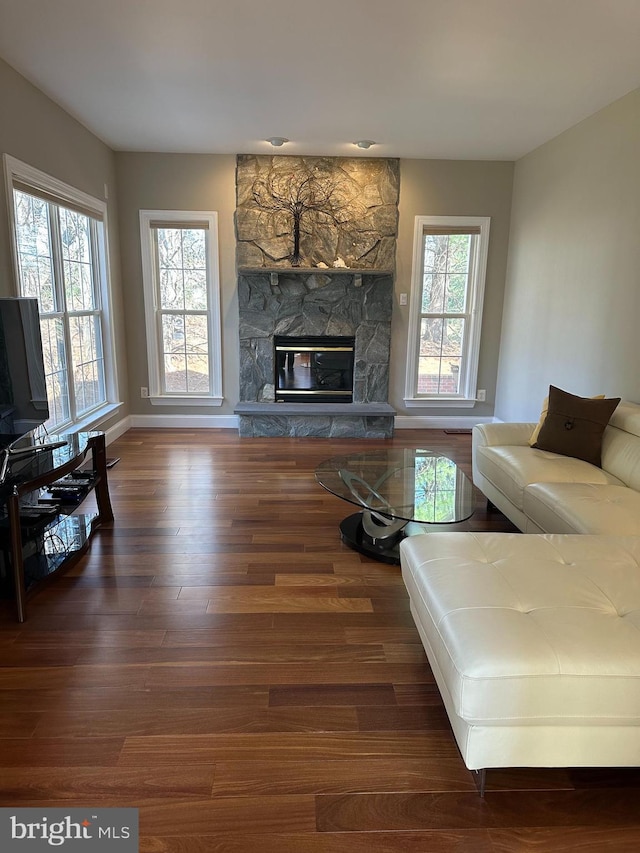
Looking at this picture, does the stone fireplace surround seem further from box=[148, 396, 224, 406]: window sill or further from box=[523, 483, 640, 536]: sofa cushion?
box=[523, 483, 640, 536]: sofa cushion

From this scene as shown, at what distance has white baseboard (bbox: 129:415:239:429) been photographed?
18.4 ft

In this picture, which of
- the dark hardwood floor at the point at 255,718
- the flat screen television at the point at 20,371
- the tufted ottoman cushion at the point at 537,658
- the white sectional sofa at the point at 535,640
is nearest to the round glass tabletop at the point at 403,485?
the dark hardwood floor at the point at 255,718

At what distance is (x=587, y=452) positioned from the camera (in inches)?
124

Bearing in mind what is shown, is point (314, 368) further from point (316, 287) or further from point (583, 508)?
point (583, 508)

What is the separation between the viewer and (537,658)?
1.40 metres

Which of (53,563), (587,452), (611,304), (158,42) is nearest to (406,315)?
(611,304)

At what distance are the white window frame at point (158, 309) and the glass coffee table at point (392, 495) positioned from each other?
2.56 m

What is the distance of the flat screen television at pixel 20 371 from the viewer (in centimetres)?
255

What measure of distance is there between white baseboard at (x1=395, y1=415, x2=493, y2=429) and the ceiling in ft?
8.66

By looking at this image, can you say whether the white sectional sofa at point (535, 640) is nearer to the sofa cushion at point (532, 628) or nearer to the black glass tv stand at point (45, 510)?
the sofa cushion at point (532, 628)

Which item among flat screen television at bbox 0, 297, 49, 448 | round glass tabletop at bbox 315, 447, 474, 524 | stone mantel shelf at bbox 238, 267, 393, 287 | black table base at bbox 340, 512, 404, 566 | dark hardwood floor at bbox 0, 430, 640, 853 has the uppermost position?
stone mantel shelf at bbox 238, 267, 393, 287

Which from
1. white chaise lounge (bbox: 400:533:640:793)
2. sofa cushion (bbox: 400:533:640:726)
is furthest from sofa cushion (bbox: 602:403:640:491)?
white chaise lounge (bbox: 400:533:640:793)

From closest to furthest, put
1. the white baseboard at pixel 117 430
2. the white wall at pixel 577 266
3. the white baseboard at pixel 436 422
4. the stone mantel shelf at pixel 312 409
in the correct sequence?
the white wall at pixel 577 266 < the white baseboard at pixel 117 430 < the stone mantel shelf at pixel 312 409 < the white baseboard at pixel 436 422

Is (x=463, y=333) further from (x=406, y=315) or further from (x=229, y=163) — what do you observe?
(x=229, y=163)
